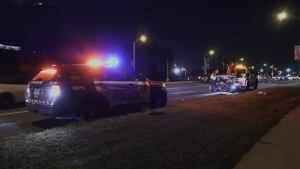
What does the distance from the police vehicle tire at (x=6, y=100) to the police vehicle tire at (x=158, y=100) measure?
19.3 feet

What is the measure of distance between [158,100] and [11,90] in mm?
6102

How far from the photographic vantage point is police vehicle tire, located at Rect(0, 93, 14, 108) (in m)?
13.8

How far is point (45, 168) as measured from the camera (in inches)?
196

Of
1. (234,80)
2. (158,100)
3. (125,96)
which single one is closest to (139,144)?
(125,96)

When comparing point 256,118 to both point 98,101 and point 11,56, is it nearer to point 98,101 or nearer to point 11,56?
point 98,101

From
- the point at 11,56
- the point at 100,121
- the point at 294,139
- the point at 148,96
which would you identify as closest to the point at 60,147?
the point at 100,121

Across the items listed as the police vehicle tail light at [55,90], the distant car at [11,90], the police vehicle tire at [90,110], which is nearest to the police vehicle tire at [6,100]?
the distant car at [11,90]

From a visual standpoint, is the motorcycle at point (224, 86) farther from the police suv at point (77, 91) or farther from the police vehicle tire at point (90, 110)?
the police vehicle tire at point (90, 110)

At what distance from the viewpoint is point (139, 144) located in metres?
6.54

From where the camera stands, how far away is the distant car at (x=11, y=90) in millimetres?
13805

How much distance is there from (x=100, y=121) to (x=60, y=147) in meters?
3.14

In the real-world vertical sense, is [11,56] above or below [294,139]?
above

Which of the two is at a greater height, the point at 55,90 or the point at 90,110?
the point at 55,90

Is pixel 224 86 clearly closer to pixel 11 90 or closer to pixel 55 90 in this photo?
pixel 11 90
